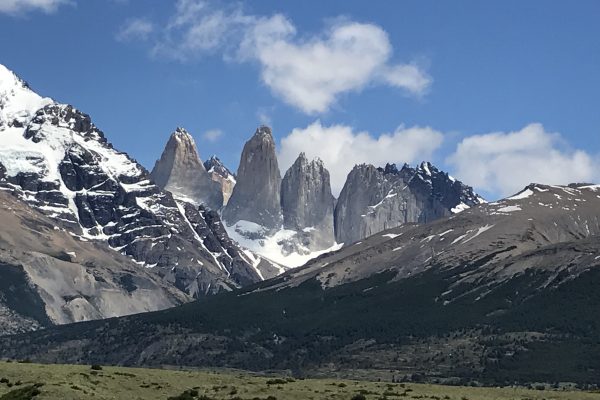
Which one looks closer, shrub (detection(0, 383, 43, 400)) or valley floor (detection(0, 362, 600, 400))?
shrub (detection(0, 383, 43, 400))

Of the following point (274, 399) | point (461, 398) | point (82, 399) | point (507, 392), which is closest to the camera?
point (82, 399)

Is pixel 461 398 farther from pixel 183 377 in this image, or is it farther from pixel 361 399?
pixel 183 377

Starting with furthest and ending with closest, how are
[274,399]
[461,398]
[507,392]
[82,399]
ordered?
[507,392] → [461,398] → [274,399] → [82,399]

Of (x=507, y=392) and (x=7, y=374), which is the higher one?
(x=7, y=374)

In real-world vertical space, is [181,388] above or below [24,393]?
below

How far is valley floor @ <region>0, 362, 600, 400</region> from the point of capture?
84.6 m

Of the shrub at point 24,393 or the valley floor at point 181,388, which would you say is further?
the valley floor at point 181,388

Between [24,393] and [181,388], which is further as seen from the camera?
[181,388]

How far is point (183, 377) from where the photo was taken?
103062mm

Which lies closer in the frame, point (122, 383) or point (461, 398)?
point (122, 383)

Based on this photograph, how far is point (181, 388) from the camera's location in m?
93.1

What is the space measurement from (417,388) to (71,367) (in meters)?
38.1

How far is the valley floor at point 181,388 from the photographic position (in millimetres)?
84562

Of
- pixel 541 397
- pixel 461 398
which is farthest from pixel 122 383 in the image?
pixel 541 397
